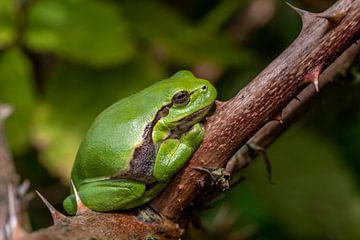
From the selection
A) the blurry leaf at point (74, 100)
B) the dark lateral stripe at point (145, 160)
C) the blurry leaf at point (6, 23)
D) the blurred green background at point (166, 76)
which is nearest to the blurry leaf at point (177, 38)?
the blurred green background at point (166, 76)

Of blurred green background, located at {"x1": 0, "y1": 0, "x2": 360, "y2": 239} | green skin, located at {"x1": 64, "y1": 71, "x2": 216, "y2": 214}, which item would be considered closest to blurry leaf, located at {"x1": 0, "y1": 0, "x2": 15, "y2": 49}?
blurred green background, located at {"x1": 0, "y1": 0, "x2": 360, "y2": 239}

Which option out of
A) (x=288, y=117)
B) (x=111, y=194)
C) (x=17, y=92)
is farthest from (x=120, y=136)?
(x=17, y=92)

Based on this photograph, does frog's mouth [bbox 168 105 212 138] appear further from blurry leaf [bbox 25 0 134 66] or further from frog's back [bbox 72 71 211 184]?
blurry leaf [bbox 25 0 134 66]

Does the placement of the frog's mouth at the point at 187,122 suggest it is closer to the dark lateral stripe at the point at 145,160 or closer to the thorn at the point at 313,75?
the dark lateral stripe at the point at 145,160

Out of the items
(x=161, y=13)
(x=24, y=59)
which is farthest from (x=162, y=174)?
(x=161, y=13)

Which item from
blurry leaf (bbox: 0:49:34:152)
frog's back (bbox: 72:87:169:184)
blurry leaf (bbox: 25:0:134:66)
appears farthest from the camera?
blurry leaf (bbox: 25:0:134:66)

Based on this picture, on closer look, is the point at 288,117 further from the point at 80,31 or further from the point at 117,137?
the point at 80,31
